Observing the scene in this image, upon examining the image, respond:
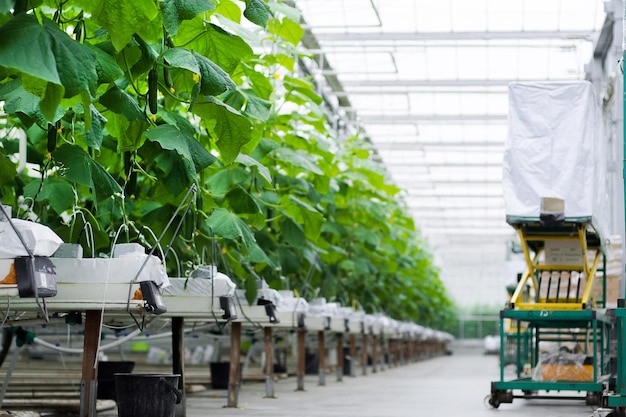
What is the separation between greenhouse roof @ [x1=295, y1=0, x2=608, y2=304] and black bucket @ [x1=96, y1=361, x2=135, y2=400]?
22.8 feet

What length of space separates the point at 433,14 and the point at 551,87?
28.0 feet

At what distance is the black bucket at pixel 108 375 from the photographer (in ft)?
25.2

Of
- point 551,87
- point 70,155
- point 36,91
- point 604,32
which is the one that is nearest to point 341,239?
point 551,87

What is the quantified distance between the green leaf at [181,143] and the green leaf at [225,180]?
49.3 inches

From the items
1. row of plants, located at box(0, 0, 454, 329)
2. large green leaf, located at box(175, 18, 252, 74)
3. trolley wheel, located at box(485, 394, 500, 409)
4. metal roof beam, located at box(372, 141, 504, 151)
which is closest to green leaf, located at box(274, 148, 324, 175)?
row of plants, located at box(0, 0, 454, 329)

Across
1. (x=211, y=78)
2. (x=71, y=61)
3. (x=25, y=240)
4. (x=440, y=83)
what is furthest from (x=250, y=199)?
(x=440, y=83)

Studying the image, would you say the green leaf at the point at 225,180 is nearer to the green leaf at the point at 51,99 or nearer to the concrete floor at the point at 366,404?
the concrete floor at the point at 366,404

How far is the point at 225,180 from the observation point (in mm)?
6500

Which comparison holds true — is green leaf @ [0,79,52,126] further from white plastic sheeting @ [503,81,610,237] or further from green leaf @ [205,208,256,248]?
white plastic sheeting @ [503,81,610,237]

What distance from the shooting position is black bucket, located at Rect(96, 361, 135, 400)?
25.2ft

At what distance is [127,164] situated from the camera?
18.5 ft

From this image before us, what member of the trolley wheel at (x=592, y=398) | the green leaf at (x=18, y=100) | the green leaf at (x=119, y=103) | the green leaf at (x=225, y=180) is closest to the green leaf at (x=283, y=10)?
the green leaf at (x=225, y=180)

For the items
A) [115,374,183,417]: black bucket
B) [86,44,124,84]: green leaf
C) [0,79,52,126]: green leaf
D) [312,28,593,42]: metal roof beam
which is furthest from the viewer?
[312,28,593,42]: metal roof beam

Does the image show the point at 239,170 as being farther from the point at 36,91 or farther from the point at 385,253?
the point at 385,253
